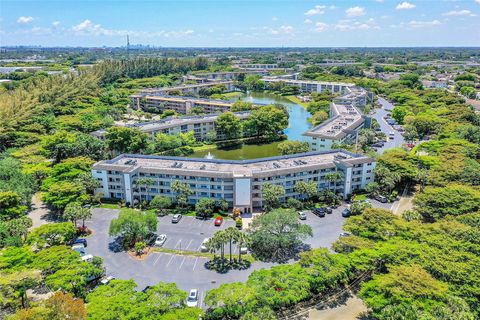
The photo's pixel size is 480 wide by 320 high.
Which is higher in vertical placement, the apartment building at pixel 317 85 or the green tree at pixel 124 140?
the apartment building at pixel 317 85

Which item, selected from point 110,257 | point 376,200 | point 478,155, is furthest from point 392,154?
point 110,257

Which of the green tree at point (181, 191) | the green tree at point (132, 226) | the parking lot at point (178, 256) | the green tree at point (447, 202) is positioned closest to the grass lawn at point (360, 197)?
the parking lot at point (178, 256)

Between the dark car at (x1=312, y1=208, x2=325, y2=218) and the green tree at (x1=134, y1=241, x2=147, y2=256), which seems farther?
the dark car at (x1=312, y1=208, x2=325, y2=218)

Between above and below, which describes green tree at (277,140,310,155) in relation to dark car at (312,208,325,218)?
above

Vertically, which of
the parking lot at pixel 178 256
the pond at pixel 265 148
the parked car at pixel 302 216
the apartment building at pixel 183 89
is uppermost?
the apartment building at pixel 183 89

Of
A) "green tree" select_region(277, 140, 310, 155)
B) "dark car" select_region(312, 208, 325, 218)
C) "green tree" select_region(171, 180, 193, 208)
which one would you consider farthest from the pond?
"dark car" select_region(312, 208, 325, 218)

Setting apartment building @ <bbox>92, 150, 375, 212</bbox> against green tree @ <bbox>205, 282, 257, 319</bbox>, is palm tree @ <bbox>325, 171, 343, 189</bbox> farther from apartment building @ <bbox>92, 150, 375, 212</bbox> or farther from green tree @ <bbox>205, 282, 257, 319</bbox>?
green tree @ <bbox>205, 282, 257, 319</bbox>

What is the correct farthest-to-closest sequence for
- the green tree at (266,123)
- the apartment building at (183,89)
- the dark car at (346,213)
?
the apartment building at (183,89), the green tree at (266,123), the dark car at (346,213)

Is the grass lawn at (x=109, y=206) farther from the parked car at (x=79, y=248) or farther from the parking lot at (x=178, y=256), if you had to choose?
the parked car at (x=79, y=248)
